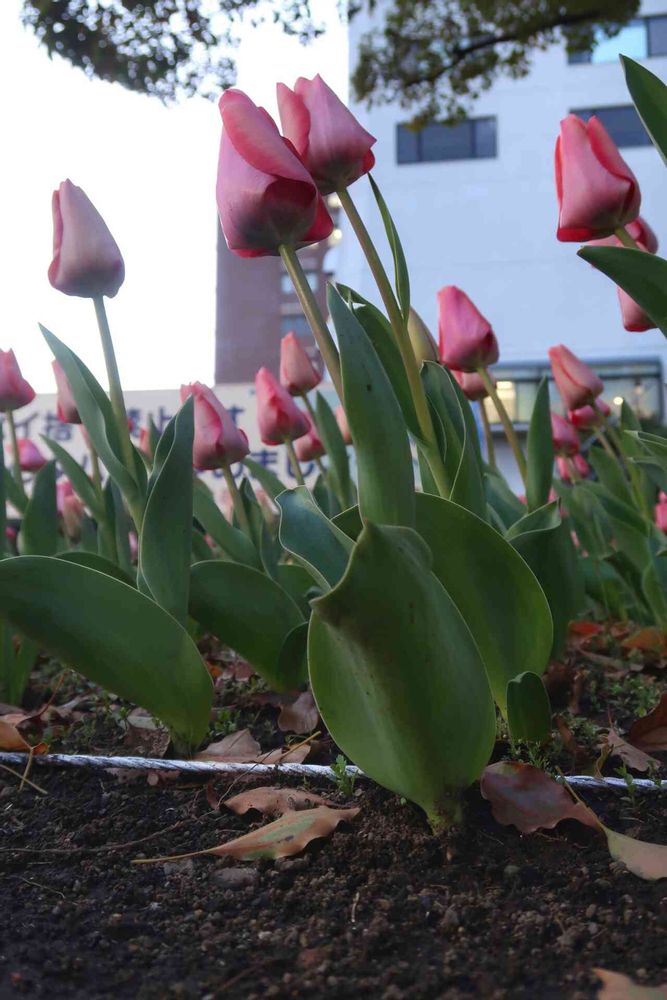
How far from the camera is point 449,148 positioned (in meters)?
16.7

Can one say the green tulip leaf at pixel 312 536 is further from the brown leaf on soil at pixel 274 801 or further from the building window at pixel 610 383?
the building window at pixel 610 383

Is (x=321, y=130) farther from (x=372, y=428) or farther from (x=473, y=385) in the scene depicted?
(x=473, y=385)

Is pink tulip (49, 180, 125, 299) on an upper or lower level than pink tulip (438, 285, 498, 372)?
upper

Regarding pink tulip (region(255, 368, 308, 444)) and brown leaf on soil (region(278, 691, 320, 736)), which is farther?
pink tulip (region(255, 368, 308, 444))

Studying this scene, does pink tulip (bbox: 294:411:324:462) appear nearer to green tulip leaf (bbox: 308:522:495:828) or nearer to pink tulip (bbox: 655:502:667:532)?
pink tulip (bbox: 655:502:667:532)

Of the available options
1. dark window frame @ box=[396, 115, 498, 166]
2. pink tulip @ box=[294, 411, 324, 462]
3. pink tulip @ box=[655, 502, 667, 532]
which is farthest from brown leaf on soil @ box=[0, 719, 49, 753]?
dark window frame @ box=[396, 115, 498, 166]


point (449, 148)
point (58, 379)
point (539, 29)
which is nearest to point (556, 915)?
point (58, 379)

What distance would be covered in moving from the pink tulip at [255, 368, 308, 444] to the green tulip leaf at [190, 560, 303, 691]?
0.58 metres

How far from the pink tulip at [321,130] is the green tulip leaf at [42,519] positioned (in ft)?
2.43

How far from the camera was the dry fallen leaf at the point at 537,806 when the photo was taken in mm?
755

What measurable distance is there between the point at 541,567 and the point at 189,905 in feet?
2.11

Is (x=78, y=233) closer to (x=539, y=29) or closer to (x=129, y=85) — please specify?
(x=129, y=85)

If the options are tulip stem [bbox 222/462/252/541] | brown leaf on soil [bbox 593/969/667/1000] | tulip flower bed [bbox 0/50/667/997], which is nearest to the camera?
brown leaf on soil [bbox 593/969/667/1000]

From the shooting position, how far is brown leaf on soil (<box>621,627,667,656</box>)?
156 centimetres
